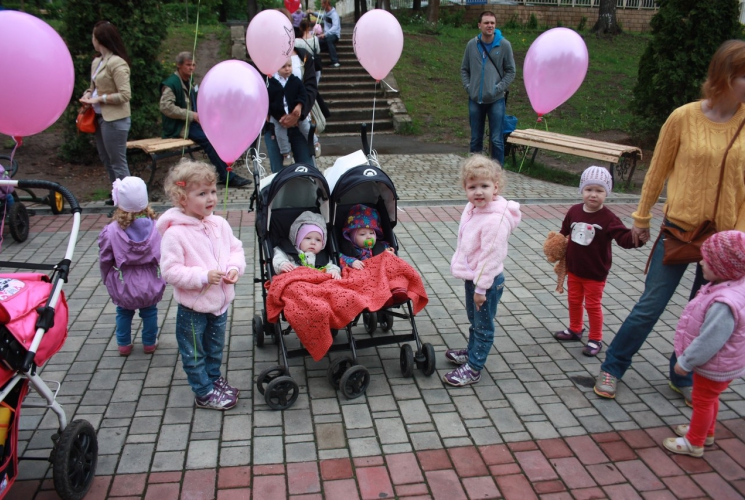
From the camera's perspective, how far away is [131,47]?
9023 millimetres

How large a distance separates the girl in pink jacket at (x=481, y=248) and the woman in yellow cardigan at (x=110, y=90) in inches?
189

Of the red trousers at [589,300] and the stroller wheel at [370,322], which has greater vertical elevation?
A: the red trousers at [589,300]

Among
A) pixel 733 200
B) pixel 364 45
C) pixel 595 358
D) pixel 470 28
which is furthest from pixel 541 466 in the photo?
pixel 470 28

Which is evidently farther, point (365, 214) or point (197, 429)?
point (365, 214)

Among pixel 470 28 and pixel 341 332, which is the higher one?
pixel 470 28

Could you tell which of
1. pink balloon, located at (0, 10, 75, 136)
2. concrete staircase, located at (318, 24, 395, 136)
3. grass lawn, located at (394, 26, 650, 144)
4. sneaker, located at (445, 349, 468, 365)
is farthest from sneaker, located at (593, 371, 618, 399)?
concrete staircase, located at (318, 24, 395, 136)

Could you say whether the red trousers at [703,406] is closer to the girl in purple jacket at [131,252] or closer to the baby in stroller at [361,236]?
the baby in stroller at [361,236]

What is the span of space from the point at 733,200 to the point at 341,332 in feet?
9.42

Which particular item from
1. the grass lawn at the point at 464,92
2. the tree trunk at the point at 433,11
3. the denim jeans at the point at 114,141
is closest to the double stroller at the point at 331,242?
the denim jeans at the point at 114,141

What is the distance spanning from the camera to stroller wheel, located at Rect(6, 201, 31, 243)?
6316 mm

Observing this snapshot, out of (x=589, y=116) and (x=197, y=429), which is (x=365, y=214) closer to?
(x=197, y=429)

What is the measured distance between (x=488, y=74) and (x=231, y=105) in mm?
5229

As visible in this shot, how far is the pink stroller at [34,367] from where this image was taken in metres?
2.66

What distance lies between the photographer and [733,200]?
3436 millimetres
